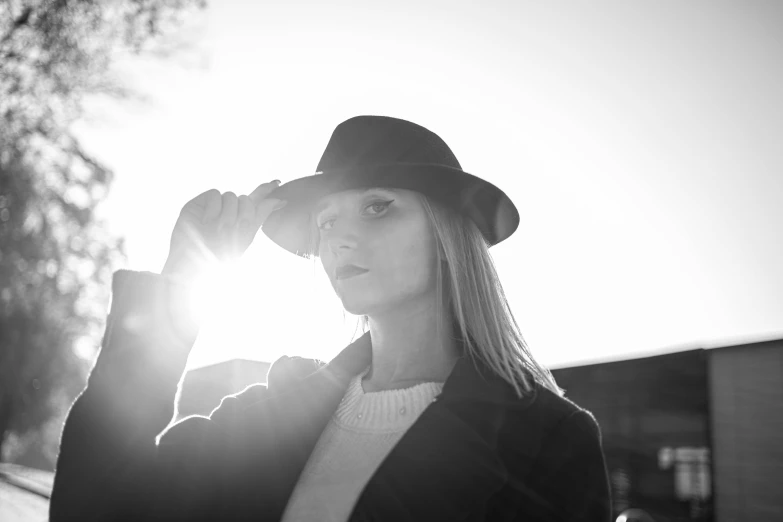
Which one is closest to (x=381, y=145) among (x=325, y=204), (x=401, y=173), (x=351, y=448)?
(x=401, y=173)

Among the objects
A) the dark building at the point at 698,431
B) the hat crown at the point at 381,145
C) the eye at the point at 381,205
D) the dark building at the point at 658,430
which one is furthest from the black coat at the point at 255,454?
the dark building at the point at 658,430

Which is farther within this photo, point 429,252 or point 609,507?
point 429,252

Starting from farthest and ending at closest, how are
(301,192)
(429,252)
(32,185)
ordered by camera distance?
(32,185)
(301,192)
(429,252)

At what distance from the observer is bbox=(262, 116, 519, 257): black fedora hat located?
1.97 m

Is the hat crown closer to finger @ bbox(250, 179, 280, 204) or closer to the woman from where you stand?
the woman

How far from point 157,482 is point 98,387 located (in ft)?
1.16

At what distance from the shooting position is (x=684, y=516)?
364 inches

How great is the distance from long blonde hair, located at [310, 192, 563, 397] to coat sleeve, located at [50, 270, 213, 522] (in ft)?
2.99

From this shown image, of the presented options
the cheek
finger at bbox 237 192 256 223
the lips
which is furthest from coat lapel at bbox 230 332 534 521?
finger at bbox 237 192 256 223

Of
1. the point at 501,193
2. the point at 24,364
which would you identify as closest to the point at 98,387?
the point at 501,193

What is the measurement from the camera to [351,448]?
1826 millimetres

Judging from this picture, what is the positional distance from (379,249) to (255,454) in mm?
801

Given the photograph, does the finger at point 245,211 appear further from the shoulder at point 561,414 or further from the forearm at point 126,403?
the shoulder at point 561,414

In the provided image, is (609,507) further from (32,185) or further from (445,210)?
(32,185)
